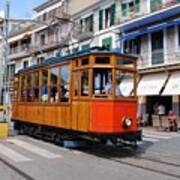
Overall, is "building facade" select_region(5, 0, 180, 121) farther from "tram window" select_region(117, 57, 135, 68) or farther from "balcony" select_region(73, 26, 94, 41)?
"tram window" select_region(117, 57, 135, 68)

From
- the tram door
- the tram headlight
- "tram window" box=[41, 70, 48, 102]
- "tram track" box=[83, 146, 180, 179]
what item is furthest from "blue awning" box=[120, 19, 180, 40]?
the tram headlight

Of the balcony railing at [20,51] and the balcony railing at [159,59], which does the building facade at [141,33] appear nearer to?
the balcony railing at [159,59]

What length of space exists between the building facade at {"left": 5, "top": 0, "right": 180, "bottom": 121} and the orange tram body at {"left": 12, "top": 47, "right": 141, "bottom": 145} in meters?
5.98

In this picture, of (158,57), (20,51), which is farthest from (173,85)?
(20,51)

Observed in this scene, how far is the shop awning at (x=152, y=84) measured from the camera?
3039 centimetres

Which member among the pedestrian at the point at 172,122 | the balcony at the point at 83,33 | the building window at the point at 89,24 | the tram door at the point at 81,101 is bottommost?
the pedestrian at the point at 172,122

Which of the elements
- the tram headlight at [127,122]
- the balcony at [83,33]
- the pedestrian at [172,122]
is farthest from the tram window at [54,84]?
the balcony at [83,33]

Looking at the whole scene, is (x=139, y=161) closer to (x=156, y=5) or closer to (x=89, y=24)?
(x=156, y=5)

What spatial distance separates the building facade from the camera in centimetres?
3014

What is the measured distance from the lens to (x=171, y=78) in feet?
97.8

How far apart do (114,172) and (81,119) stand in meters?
3.71

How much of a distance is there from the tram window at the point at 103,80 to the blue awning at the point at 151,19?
15.9 metres

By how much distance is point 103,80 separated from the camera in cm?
1438

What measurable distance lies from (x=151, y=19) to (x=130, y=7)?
145 inches
